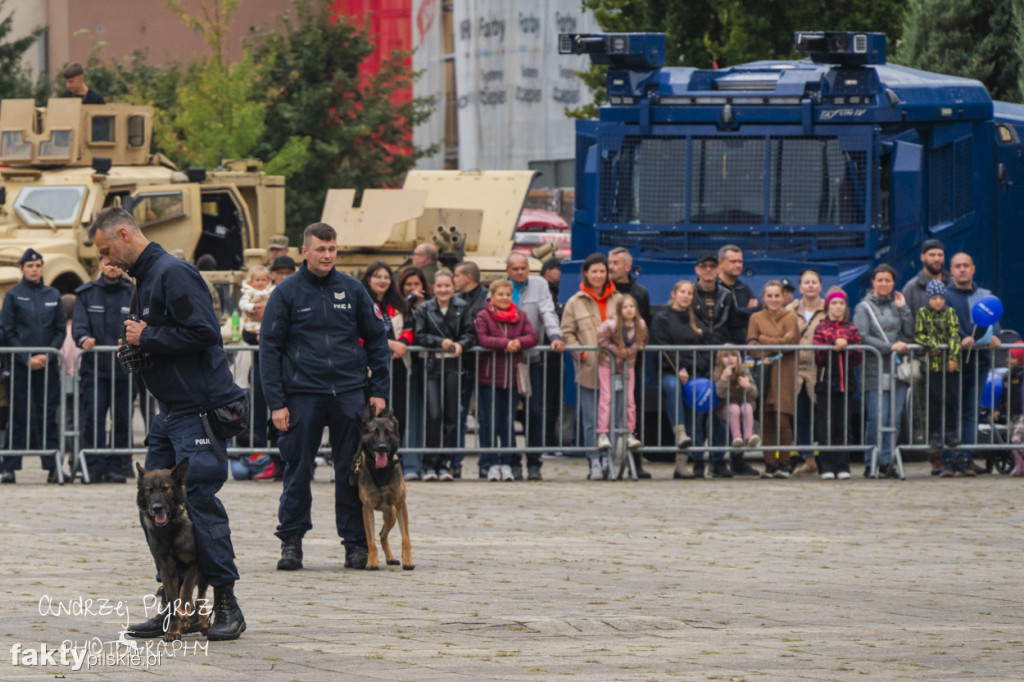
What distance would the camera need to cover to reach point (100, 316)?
14453 millimetres

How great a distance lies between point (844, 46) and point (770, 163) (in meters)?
1.28

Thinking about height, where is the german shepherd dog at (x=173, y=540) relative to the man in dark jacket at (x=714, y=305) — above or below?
below

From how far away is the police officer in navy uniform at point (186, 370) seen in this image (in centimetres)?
773

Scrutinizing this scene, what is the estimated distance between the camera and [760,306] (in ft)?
50.8

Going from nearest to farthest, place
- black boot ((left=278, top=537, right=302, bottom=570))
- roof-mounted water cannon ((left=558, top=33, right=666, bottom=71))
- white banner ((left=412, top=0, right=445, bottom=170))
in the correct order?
black boot ((left=278, top=537, right=302, bottom=570)) < roof-mounted water cannon ((left=558, top=33, right=666, bottom=71)) < white banner ((left=412, top=0, right=445, bottom=170))

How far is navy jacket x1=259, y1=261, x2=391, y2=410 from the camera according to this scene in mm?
10039

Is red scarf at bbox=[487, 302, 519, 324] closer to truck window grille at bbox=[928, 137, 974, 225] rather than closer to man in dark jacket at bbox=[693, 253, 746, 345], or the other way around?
man in dark jacket at bbox=[693, 253, 746, 345]

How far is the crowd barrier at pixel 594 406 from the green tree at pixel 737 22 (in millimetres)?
11396

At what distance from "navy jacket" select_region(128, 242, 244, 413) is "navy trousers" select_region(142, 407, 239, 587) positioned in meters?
0.09

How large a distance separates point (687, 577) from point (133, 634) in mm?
3189

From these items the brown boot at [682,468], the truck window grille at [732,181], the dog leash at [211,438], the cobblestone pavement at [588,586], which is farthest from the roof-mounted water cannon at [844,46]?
the dog leash at [211,438]

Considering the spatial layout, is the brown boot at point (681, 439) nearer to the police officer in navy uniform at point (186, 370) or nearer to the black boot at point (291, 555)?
the black boot at point (291, 555)

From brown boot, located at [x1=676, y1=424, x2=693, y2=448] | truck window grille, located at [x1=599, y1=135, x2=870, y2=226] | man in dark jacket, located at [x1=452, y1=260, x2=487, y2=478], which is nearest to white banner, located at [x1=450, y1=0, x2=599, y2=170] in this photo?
truck window grille, located at [x1=599, y1=135, x2=870, y2=226]

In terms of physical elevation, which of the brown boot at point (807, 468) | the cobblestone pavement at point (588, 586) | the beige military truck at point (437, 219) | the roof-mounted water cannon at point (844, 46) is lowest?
the cobblestone pavement at point (588, 586)
